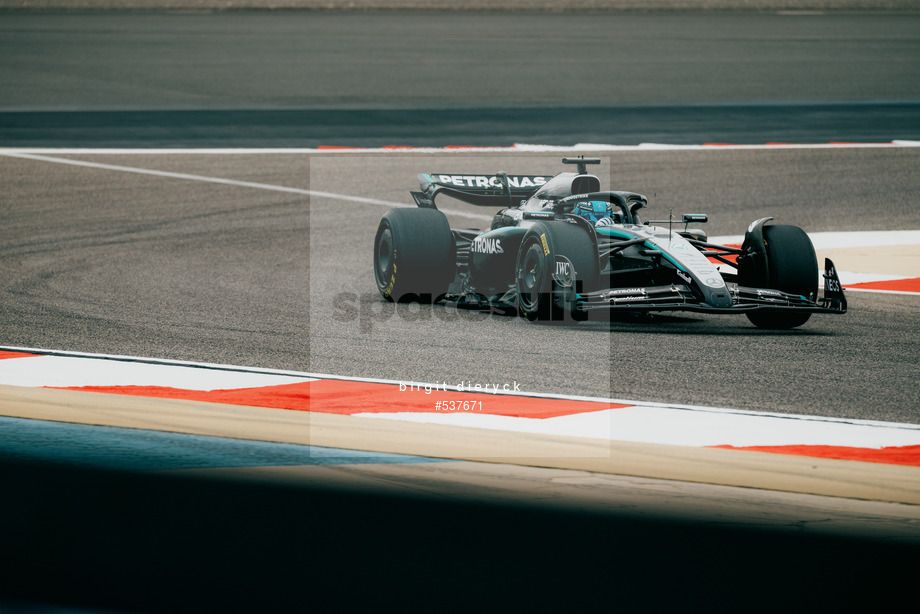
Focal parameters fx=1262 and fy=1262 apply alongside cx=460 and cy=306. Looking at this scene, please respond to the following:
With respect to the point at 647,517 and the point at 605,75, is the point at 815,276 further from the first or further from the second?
the point at 605,75

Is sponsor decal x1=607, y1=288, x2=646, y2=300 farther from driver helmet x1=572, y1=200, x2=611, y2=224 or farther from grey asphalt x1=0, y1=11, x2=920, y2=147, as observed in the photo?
grey asphalt x1=0, y1=11, x2=920, y2=147

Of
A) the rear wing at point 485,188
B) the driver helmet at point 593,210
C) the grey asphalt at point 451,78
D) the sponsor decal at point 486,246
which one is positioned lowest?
the sponsor decal at point 486,246

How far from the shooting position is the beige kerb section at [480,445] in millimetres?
4434

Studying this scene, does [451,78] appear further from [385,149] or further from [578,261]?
[578,261]

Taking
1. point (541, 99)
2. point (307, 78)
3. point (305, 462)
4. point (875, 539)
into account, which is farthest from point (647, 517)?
point (307, 78)

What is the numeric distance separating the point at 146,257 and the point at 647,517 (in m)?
6.60

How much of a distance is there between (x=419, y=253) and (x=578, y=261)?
1.34 meters

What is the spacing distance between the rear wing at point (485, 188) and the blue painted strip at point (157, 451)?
11.9ft

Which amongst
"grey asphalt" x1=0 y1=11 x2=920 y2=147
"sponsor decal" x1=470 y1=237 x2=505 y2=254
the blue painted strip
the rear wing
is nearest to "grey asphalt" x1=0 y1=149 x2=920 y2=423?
"sponsor decal" x1=470 y1=237 x2=505 y2=254

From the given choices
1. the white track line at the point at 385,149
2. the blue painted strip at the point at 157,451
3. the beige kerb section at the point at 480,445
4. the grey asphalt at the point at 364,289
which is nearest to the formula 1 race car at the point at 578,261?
the grey asphalt at the point at 364,289

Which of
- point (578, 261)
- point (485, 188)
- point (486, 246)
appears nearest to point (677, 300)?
point (578, 261)

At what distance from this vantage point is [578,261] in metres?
6.71

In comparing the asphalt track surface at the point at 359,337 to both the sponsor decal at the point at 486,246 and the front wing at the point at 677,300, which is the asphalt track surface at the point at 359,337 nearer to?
the front wing at the point at 677,300

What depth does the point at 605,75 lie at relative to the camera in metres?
22.3
